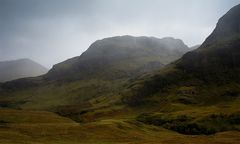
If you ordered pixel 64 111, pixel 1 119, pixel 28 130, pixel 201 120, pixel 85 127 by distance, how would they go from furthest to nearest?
pixel 64 111
pixel 201 120
pixel 1 119
pixel 85 127
pixel 28 130

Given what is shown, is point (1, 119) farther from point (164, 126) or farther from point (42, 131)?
point (164, 126)

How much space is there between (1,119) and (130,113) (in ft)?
270

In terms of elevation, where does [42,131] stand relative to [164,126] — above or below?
above

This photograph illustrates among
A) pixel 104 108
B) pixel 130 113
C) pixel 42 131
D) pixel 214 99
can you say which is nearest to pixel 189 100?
pixel 214 99

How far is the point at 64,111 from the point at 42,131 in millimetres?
115628

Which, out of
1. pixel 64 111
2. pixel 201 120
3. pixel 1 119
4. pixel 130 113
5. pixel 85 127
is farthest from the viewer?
pixel 64 111

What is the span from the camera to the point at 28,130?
8138 cm

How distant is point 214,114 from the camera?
449ft

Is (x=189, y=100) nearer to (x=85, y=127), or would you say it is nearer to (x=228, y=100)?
(x=228, y=100)

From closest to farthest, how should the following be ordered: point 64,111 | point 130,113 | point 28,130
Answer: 1. point 28,130
2. point 130,113
3. point 64,111

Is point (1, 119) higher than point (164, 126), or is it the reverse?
point (1, 119)

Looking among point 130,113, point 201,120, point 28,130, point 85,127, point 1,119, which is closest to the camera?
point 28,130

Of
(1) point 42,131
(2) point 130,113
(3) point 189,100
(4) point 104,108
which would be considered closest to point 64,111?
(4) point 104,108

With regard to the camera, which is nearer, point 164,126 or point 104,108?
point 164,126
